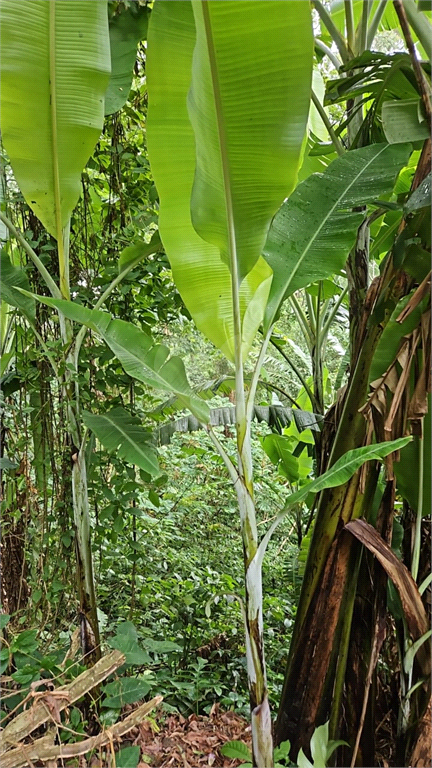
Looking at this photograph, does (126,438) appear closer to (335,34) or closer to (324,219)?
(324,219)

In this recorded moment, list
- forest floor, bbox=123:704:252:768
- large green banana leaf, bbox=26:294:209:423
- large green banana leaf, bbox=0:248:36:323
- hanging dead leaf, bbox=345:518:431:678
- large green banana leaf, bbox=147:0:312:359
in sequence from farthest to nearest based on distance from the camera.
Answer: large green banana leaf, bbox=0:248:36:323, forest floor, bbox=123:704:252:768, large green banana leaf, bbox=26:294:209:423, hanging dead leaf, bbox=345:518:431:678, large green banana leaf, bbox=147:0:312:359

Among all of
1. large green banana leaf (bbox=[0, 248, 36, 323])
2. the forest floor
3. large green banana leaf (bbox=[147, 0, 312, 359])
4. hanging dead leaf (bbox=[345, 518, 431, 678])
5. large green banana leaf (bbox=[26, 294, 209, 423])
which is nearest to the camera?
large green banana leaf (bbox=[147, 0, 312, 359])

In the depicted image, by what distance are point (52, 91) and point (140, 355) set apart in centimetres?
71

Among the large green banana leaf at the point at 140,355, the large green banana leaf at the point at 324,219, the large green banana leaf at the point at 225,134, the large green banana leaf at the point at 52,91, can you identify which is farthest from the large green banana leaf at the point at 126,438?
the large green banana leaf at the point at 52,91

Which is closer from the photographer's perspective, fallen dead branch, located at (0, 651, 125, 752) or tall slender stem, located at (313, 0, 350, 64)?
fallen dead branch, located at (0, 651, 125, 752)

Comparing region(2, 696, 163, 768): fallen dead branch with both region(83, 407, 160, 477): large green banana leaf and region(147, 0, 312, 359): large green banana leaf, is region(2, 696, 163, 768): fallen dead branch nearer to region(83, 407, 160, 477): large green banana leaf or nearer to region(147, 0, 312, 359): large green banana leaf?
region(83, 407, 160, 477): large green banana leaf

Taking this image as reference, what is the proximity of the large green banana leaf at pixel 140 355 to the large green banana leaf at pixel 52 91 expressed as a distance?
40 cm

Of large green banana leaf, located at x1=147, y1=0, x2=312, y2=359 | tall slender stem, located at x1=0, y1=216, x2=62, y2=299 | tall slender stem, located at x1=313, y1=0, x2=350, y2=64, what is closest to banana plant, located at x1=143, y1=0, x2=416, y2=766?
→ large green banana leaf, located at x1=147, y1=0, x2=312, y2=359

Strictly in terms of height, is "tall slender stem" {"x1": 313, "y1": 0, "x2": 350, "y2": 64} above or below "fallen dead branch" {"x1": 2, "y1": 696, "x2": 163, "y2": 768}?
above

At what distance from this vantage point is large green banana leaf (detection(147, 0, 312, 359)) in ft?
2.67

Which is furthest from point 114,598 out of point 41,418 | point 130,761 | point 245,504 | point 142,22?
point 142,22

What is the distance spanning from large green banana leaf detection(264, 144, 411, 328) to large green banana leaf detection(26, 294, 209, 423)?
25cm

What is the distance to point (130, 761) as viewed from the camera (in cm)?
88

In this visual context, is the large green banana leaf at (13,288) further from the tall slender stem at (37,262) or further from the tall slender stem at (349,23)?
the tall slender stem at (349,23)
